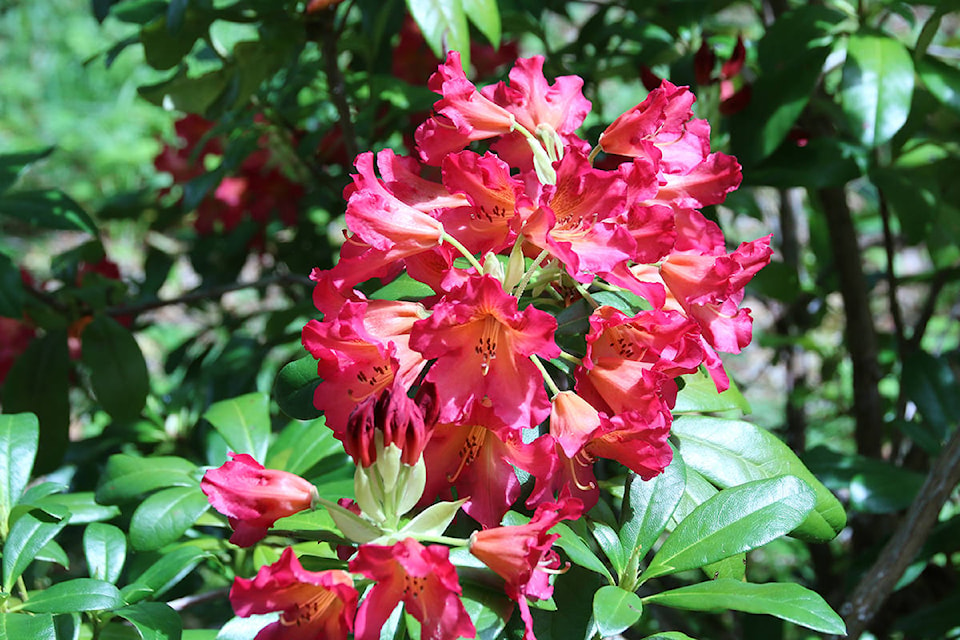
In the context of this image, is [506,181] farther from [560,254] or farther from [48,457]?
[48,457]

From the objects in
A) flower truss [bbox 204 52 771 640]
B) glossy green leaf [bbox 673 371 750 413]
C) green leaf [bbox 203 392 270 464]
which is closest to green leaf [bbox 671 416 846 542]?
glossy green leaf [bbox 673 371 750 413]

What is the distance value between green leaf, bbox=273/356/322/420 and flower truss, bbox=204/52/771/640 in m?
0.13

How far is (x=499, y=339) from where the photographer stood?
2.62 ft

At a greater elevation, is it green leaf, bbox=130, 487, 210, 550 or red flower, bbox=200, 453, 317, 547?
red flower, bbox=200, 453, 317, 547

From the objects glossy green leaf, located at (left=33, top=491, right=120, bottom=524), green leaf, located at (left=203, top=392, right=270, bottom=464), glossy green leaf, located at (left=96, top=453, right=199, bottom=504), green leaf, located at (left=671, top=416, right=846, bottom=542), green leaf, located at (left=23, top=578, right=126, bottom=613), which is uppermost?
green leaf, located at (left=23, top=578, right=126, bottom=613)

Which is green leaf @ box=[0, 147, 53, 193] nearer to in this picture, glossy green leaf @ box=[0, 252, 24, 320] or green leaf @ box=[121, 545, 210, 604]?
glossy green leaf @ box=[0, 252, 24, 320]

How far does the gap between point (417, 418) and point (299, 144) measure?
1185mm

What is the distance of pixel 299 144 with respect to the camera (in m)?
1.80

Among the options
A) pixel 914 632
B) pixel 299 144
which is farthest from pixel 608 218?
pixel 299 144

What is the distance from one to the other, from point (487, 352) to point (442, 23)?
25.7 inches

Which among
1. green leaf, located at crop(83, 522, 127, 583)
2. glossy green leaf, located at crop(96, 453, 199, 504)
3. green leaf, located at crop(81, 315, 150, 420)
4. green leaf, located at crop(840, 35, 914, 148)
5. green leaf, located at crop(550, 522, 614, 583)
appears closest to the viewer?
green leaf, located at crop(550, 522, 614, 583)

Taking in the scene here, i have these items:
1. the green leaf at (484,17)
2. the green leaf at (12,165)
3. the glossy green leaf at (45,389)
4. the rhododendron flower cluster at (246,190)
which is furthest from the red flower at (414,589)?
the rhododendron flower cluster at (246,190)

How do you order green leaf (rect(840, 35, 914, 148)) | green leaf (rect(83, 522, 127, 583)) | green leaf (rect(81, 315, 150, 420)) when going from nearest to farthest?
green leaf (rect(83, 522, 127, 583)), green leaf (rect(840, 35, 914, 148)), green leaf (rect(81, 315, 150, 420))

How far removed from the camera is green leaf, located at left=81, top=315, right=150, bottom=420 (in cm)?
158
